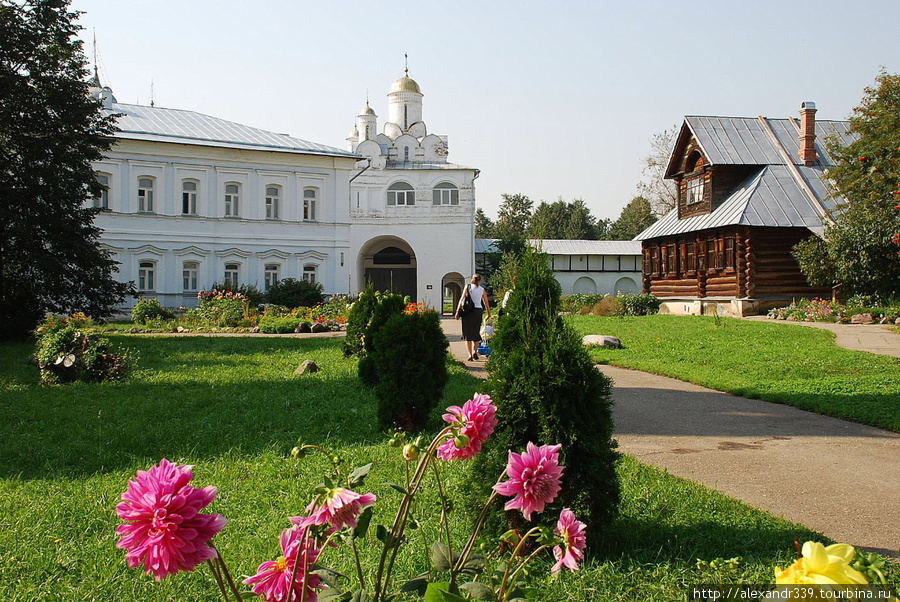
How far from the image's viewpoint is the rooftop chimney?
29.4 metres

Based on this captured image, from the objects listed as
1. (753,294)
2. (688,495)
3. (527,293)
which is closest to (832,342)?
(753,294)

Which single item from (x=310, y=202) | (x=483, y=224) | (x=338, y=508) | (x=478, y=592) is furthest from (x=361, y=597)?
(x=483, y=224)

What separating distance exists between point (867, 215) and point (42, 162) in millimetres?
24269

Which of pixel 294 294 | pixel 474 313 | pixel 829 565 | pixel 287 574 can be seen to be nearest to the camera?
pixel 829 565

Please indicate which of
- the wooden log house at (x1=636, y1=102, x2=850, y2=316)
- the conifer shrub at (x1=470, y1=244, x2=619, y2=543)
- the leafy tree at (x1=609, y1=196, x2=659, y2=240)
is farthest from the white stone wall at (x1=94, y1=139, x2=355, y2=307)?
the leafy tree at (x1=609, y1=196, x2=659, y2=240)

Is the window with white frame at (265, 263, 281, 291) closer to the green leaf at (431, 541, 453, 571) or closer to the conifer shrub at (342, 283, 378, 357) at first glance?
the conifer shrub at (342, 283, 378, 357)

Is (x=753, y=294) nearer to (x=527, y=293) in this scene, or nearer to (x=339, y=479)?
(x=527, y=293)

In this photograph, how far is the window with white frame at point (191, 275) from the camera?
32781mm

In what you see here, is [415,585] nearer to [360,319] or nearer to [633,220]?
[360,319]

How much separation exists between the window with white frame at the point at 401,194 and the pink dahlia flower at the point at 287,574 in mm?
38118

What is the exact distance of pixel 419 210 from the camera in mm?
39250

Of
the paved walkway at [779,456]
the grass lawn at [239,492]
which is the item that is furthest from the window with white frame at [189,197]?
the paved walkway at [779,456]

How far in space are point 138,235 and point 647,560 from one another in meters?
32.0

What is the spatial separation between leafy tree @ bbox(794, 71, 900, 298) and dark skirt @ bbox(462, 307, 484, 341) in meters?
14.9
